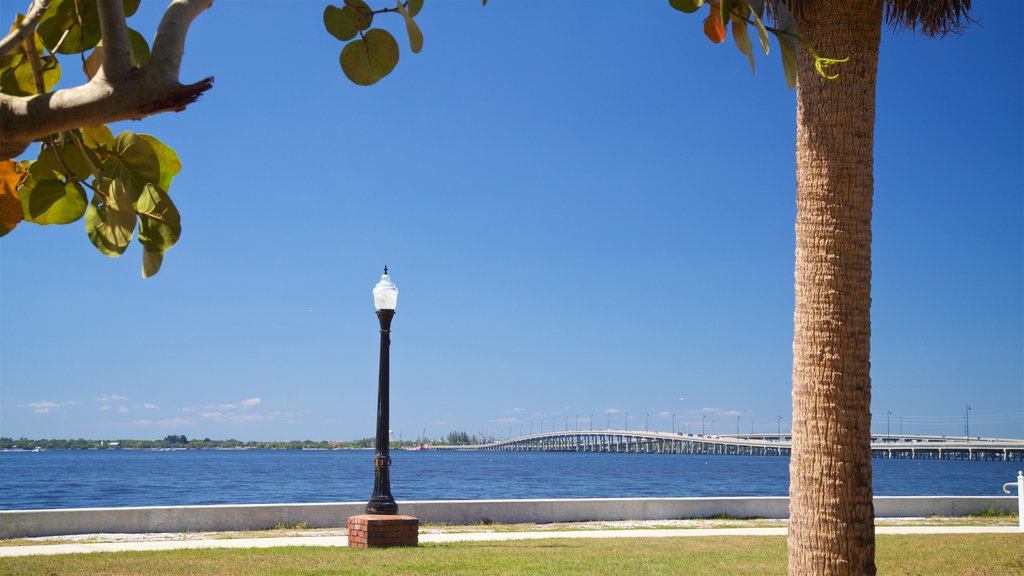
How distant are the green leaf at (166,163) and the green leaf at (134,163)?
0.23m

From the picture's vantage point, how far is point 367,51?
200 centimetres

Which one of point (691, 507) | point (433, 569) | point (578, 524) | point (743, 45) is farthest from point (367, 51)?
point (691, 507)

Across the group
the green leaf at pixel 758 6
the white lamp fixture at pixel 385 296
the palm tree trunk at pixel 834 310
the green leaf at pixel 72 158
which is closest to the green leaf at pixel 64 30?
the green leaf at pixel 72 158

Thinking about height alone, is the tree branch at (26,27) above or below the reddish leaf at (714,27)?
below

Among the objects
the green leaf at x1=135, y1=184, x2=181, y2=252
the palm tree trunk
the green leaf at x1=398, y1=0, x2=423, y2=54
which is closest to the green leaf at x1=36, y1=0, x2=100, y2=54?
the green leaf at x1=135, y1=184, x2=181, y2=252

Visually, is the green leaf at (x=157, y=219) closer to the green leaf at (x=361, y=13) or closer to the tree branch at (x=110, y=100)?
the tree branch at (x=110, y=100)

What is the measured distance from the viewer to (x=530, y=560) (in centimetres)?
1211

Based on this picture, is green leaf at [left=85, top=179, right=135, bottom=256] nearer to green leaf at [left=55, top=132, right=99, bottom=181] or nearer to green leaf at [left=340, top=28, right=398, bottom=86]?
green leaf at [left=55, top=132, right=99, bottom=181]

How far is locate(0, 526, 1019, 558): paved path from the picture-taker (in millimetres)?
13516

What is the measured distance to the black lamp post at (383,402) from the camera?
1362 cm

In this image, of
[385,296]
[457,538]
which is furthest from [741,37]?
[457,538]

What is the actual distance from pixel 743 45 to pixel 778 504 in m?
20.7

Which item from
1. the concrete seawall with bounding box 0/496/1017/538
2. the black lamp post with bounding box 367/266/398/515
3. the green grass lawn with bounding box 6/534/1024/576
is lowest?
the concrete seawall with bounding box 0/496/1017/538

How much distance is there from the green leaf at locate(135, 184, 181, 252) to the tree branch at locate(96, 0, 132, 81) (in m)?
0.40
